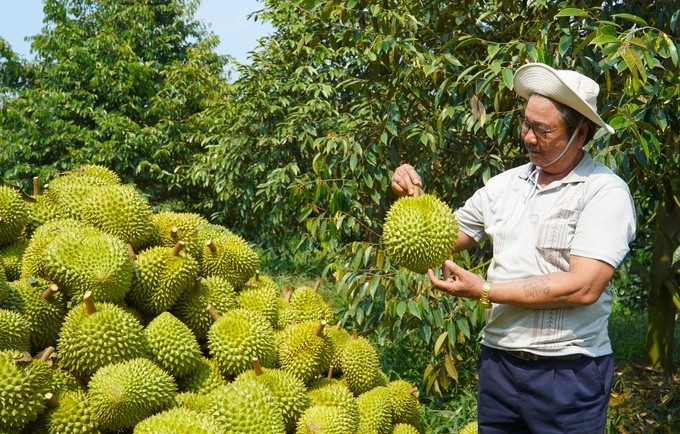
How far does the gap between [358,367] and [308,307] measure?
1.14 feet

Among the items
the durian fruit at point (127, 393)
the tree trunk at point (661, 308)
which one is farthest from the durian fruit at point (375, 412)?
the tree trunk at point (661, 308)

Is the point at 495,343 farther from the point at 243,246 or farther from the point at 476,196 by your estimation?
the point at 243,246

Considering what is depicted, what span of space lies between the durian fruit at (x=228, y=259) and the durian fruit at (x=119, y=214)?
0.24 metres

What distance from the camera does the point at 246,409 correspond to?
199 cm

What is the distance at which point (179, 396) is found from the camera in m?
2.06

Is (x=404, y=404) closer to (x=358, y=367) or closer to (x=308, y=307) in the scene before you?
(x=358, y=367)

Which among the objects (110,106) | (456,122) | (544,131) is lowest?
(544,131)

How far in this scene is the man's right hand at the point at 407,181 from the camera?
7.55 feet

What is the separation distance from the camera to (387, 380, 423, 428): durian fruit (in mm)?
2607

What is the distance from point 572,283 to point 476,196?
565 mm

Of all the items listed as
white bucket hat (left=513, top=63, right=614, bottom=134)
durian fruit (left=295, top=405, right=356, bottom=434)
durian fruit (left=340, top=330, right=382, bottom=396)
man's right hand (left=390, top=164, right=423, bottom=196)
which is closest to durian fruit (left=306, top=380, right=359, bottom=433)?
durian fruit (left=295, top=405, right=356, bottom=434)

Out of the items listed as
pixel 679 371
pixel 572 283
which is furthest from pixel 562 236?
pixel 679 371

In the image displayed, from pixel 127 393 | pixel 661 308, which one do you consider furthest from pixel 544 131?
pixel 661 308

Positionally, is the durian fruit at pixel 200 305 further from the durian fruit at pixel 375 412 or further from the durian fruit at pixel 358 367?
the durian fruit at pixel 375 412
